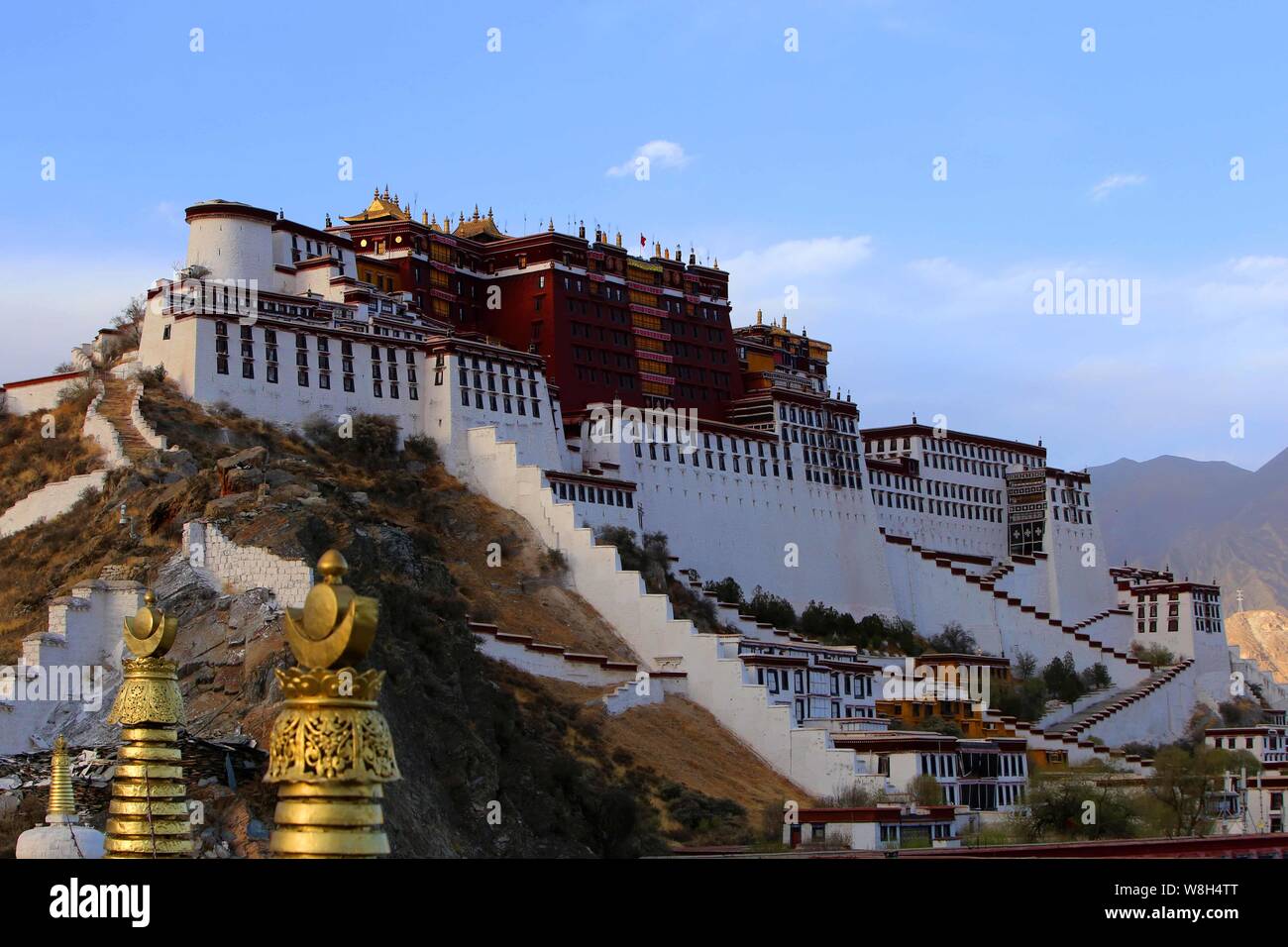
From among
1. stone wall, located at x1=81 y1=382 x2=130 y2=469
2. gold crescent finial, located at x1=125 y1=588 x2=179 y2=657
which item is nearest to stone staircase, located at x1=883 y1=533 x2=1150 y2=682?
stone wall, located at x1=81 y1=382 x2=130 y2=469

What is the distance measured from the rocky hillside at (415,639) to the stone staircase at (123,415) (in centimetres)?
78

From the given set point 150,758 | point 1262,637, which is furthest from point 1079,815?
point 1262,637

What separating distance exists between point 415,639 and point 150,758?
144 feet

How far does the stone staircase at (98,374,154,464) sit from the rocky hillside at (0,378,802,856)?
2.54 ft

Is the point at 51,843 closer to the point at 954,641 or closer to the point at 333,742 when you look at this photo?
the point at 333,742

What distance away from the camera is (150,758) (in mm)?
13281

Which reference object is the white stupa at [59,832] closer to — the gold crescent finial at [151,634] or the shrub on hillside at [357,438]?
the gold crescent finial at [151,634]

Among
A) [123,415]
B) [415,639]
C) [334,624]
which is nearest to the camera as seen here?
[334,624]

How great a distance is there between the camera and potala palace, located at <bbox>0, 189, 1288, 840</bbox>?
2820 inches

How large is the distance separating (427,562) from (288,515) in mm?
10132

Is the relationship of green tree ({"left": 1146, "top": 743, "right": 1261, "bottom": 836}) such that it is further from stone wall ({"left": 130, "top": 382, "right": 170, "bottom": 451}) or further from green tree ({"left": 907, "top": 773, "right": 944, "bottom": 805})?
stone wall ({"left": 130, "top": 382, "right": 170, "bottom": 451})

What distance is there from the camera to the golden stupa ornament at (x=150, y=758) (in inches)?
503
